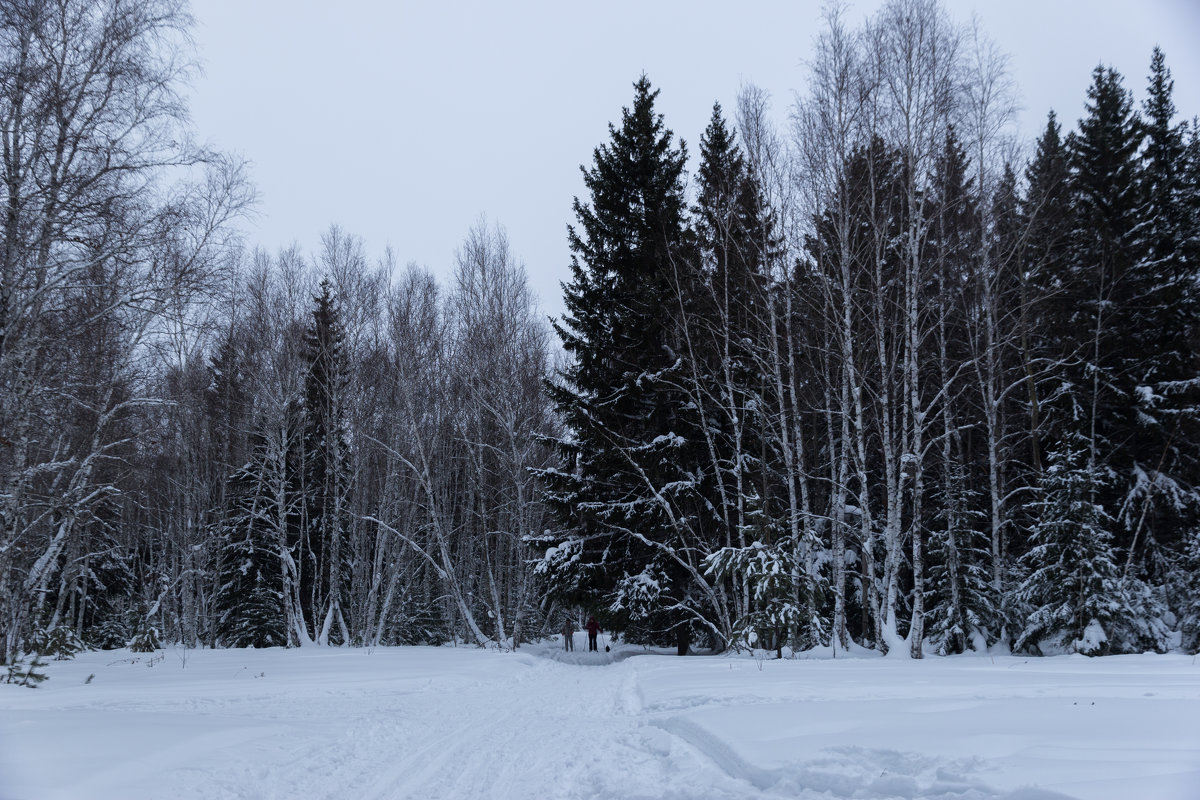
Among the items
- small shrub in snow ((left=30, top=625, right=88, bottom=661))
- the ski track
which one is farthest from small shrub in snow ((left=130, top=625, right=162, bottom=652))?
the ski track

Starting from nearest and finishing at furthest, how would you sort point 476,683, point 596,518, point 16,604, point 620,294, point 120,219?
point 120,219
point 476,683
point 16,604
point 596,518
point 620,294

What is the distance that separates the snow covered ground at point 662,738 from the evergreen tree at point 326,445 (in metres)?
12.4

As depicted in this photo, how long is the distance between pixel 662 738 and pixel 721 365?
480 inches

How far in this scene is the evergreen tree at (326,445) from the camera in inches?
890

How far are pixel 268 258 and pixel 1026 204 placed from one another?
2486 centimetres

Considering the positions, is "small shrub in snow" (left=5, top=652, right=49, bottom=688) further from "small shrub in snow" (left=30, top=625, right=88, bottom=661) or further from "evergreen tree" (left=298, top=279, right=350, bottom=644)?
"evergreen tree" (left=298, top=279, right=350, bottom=644)

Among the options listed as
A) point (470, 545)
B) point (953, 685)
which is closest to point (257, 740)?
point (953, 685)

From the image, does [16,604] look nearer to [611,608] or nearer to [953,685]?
[611,608]

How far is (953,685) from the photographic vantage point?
739cm

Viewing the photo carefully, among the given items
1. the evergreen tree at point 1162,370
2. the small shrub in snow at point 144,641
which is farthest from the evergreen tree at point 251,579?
the evergreen tree at point 1162,370

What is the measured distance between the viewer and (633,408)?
60.2ft

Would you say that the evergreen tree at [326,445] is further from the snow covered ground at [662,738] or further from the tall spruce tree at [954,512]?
the tall spruce tree at [954,512]

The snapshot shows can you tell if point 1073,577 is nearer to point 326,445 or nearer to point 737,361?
point 737,361

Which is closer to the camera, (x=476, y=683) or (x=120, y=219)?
(x=120, y=219)
